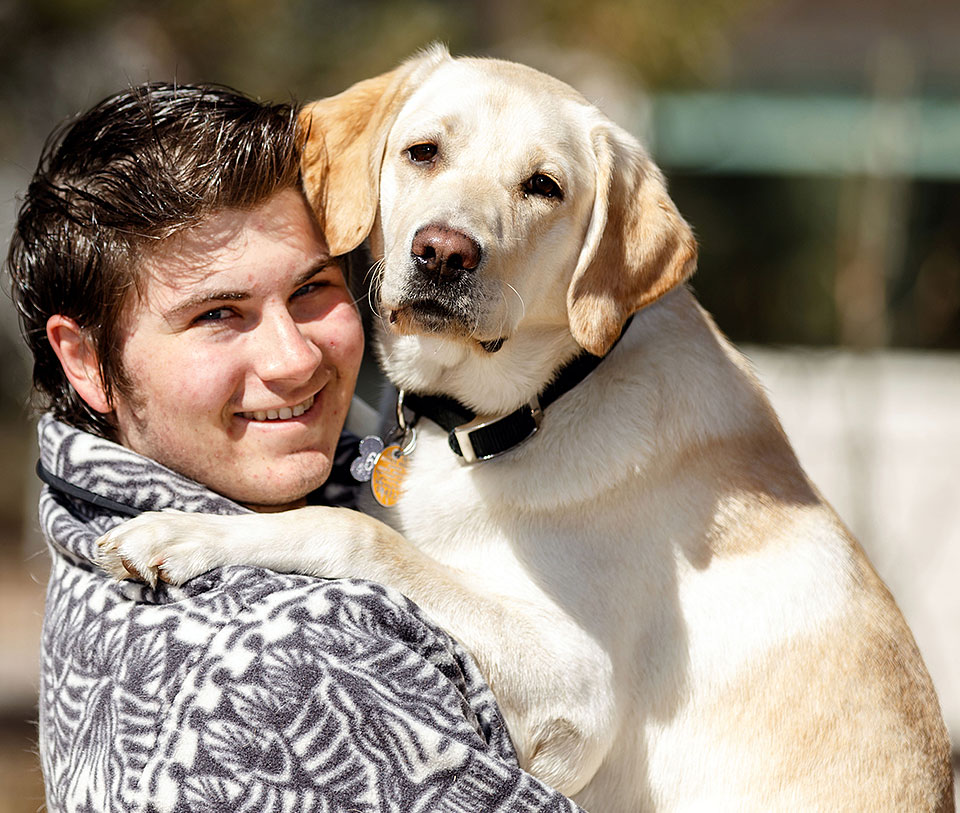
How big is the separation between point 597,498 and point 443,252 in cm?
65

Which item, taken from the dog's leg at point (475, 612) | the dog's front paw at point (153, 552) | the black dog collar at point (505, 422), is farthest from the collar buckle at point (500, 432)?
the dog's front paw at point (153, 552)

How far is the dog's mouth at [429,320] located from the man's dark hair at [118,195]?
0.37 m

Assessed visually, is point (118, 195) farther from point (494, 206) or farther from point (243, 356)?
point (494, 206)

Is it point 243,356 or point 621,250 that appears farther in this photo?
point 621,250

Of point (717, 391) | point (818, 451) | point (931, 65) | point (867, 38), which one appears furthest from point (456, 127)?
point (867, 38)

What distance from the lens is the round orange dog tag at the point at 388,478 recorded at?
2.57 m

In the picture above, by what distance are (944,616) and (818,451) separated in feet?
4.39

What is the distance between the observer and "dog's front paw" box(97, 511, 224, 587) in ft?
6.53

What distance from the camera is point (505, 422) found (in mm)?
2539

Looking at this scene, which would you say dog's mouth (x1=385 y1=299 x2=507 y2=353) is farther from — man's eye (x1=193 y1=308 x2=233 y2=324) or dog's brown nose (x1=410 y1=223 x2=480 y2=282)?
man's eye (x1=193 y1=308 x2=233 y2=324)

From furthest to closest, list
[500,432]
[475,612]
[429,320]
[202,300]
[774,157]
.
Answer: [774,157] → [500,432] → [429,320] → [475,612] → [202,300]

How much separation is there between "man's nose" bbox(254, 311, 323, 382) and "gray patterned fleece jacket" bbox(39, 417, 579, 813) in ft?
1.37

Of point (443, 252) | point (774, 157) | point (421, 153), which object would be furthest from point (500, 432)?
point (774, 157)

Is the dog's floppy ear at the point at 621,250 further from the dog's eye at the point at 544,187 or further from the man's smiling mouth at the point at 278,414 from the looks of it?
the man's smiling mouth at the point at 278,414
